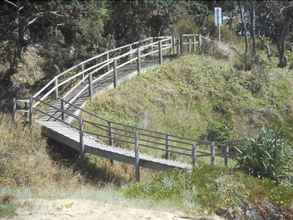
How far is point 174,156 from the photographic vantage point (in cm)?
2359

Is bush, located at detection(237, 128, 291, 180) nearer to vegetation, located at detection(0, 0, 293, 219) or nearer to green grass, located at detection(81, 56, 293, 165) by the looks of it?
vegetation, located at detection(0, 0, 293, 219)

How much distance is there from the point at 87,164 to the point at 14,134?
237cm

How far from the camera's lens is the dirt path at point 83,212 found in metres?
11.0

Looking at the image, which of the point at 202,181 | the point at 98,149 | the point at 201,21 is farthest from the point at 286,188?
the point at 201,21

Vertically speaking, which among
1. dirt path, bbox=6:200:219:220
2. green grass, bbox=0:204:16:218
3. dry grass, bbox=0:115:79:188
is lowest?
dry grass, bbox=0:115:79:188

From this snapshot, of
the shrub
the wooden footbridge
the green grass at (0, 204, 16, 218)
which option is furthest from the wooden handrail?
the green grass at (0, 204, 16, 218)

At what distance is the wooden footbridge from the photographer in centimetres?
1934

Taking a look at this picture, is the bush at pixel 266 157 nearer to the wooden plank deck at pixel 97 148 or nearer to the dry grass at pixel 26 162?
the wooden plank deck at pixel 97 148

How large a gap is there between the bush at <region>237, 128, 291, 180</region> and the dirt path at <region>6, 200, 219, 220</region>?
339cm

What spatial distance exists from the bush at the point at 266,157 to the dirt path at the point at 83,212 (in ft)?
11.1

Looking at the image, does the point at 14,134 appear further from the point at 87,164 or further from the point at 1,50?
the point at 1,50

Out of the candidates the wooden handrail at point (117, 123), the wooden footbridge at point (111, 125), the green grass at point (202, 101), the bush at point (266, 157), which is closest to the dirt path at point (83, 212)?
the bush at point (266, 157)

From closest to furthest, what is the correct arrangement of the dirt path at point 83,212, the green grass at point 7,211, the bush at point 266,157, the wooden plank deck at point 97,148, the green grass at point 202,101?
1. the green grass at point 7,211
2. the dirt path at point 83,212
3. the bush at point 266,157
4. the wooden plank deck at point 97,148
5. the green grass at point 202,101

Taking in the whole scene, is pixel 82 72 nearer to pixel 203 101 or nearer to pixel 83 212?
pixel 203 101
